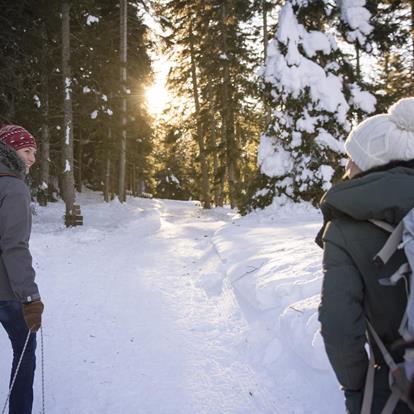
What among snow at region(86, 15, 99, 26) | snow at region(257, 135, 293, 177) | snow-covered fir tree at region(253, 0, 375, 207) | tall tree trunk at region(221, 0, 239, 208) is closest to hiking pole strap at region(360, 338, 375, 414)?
snow-covered fir tree at region(253, 0, 375, 207)

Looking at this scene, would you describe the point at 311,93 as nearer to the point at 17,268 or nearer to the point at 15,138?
the point at 15,138

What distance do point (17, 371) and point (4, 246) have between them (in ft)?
3.49

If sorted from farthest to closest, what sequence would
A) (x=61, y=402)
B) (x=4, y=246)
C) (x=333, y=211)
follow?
(x=61, y=402) → (x=4, y=246) → (x=333, y=211)

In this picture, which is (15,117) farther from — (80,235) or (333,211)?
(333,211)

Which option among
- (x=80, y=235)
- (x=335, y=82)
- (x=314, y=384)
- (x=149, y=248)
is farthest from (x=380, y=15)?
(x=314, y=384)

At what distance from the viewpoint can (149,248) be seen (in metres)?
11.6

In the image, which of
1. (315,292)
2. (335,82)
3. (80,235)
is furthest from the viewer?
(335,82)

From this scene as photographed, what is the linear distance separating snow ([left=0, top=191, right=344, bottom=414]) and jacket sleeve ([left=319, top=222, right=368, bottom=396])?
1873mm

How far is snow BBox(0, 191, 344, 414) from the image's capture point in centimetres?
384

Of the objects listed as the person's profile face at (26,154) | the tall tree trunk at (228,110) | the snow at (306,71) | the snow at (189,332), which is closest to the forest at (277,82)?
the snow at (306,71)

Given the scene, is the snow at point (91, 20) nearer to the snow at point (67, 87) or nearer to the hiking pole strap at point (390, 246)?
the snow at point (67, 87)

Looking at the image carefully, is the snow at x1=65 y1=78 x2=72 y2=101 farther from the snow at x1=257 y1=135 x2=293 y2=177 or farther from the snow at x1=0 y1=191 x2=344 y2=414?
the snow at x1=257 y1=135 x2=293 y2=177

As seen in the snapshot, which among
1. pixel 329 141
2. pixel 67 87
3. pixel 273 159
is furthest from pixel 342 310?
pixel 67 87

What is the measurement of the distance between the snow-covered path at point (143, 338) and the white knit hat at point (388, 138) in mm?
2742
